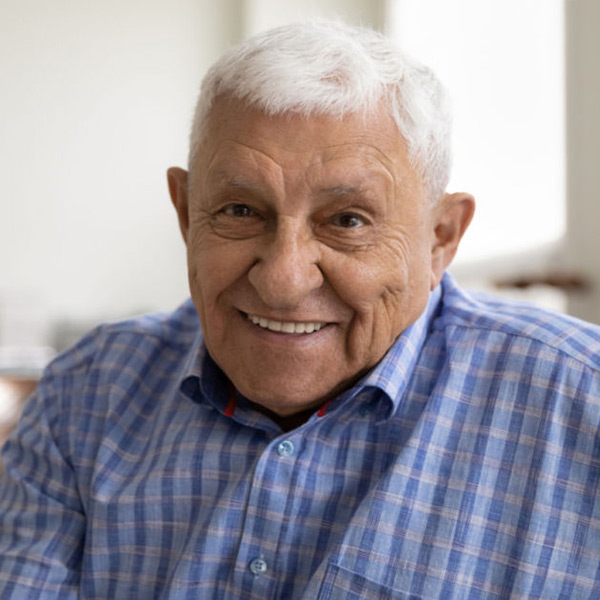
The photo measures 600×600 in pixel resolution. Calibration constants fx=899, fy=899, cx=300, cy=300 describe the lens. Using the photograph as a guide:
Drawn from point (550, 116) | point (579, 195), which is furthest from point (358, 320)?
point (550, 116)

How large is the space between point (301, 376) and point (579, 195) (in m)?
2.21

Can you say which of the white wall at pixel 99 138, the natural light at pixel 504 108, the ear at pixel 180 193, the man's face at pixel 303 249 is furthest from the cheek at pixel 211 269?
the white wall at pixel 99 138

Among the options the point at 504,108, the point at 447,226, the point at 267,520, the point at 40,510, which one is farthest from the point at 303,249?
the point at 504,108

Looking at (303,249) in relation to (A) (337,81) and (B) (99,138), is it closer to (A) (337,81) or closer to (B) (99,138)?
(A) (337,81)

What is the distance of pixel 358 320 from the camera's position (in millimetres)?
1276

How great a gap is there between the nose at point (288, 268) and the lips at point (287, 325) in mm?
42

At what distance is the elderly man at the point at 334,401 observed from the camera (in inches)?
46.0

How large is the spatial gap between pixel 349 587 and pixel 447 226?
0.55 meters

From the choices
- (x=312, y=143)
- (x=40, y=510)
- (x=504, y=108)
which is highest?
(x=312, y=143)

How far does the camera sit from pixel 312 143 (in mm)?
1192

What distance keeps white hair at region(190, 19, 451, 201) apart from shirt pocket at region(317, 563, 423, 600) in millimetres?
544

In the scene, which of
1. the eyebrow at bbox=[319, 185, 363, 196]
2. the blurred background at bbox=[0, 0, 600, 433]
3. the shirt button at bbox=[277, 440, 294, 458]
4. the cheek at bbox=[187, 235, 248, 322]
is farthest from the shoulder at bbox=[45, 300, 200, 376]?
the blurred background at bbox=[0, 0, 600, 433]

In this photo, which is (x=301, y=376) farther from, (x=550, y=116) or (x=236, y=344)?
(x=550, y=116)

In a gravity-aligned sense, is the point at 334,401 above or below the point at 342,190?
below
